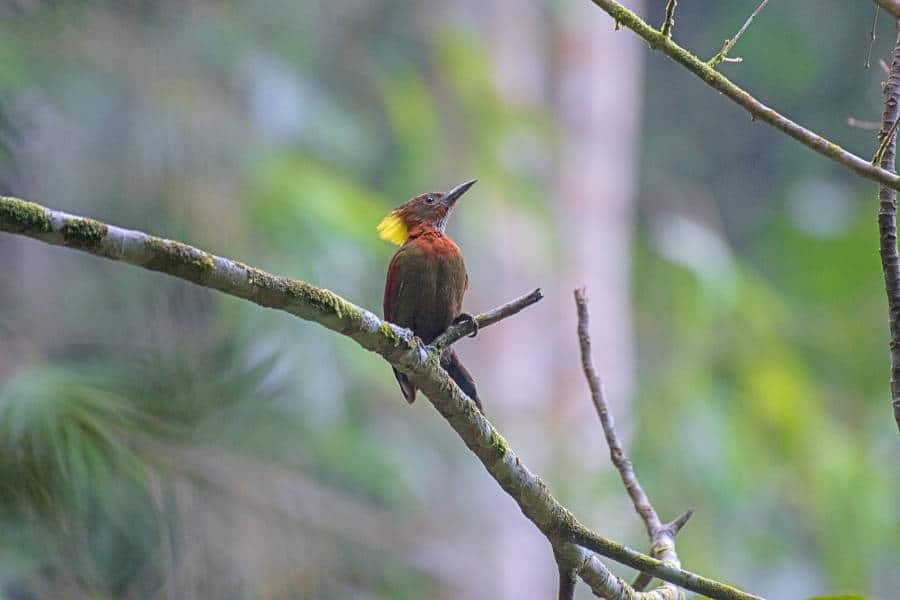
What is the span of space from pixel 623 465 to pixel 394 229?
1.54m

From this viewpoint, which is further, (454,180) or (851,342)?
(851,342)

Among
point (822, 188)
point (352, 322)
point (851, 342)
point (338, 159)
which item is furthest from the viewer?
point (822, 188)

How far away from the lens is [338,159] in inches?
375

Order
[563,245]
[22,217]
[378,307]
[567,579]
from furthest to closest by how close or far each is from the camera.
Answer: [563,245] → [378,307] → [567,579] → [22,217]

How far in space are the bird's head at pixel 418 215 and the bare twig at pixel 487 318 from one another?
62.6 inches

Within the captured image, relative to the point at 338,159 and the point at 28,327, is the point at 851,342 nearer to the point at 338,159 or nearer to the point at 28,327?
the point at 338,159

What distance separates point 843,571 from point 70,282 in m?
5.86

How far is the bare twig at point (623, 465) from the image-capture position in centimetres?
240

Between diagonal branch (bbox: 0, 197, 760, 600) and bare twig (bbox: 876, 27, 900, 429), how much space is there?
0.50 m

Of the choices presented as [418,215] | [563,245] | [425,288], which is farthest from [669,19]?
[563,245]

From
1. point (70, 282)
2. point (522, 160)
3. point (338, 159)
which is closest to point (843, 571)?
point (522, 160)

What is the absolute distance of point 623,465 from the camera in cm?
251

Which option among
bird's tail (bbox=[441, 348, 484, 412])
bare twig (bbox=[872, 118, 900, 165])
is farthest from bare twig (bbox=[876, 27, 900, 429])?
bird's tail (bbox=[441, 348, 484, 412])

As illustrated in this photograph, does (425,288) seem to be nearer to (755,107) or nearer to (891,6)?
(755,107)
